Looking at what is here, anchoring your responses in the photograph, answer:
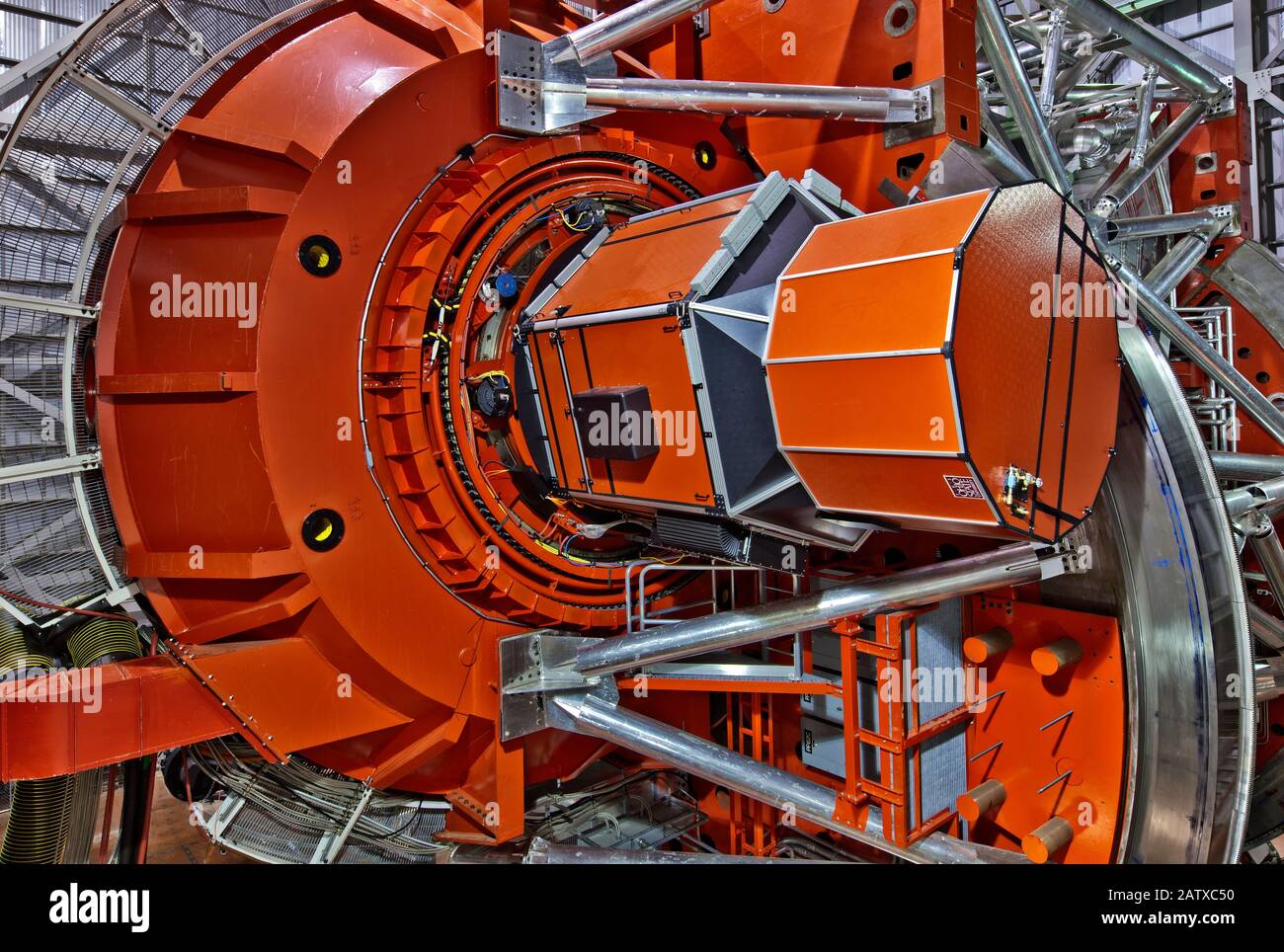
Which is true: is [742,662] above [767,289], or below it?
below

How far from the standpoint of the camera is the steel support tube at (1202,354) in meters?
4.77

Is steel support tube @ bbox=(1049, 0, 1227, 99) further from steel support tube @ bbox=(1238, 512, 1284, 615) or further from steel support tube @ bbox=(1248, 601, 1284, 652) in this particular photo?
steel support tube @ bbox=(1248, 601, 1284, 652)

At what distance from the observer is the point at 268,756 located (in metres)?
3.66

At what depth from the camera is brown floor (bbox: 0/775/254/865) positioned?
6121 millimetres

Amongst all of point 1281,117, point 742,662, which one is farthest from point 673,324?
point 1281,117

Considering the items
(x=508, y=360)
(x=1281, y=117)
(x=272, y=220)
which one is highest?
(x=1281, y=117)

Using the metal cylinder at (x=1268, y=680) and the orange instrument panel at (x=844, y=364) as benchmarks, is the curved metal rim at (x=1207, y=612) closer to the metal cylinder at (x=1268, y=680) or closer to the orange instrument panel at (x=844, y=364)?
the orange instrument panel at (x=844, y=364)

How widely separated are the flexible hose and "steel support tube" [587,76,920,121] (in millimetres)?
3625

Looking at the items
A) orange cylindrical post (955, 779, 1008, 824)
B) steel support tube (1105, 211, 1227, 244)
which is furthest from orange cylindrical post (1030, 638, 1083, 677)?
steel support tube (1105, 211, 1227, 244)

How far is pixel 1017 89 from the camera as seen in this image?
4668 millimetres

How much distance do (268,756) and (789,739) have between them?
10.3ft

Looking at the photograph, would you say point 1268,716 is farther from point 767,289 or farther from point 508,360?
point 508,360

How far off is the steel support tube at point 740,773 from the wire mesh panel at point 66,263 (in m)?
2.45

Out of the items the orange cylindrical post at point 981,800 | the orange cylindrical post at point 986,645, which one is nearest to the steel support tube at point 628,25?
the orange cylindrical post at point 986,645
